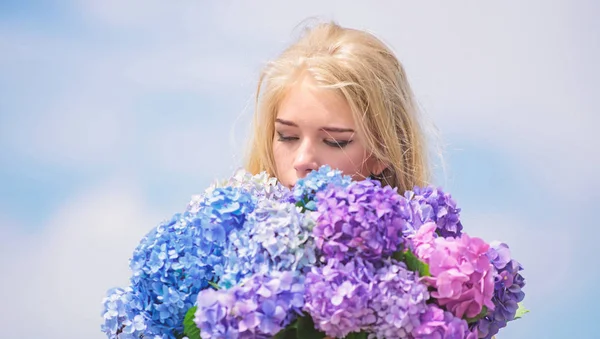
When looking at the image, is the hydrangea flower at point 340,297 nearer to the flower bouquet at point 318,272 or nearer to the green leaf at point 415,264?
the flower bouquet at point 318,272

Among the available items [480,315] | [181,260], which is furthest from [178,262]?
[480,315]

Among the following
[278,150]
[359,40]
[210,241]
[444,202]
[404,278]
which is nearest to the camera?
[404,278]

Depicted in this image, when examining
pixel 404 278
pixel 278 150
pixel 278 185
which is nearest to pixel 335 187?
pixel 404 278

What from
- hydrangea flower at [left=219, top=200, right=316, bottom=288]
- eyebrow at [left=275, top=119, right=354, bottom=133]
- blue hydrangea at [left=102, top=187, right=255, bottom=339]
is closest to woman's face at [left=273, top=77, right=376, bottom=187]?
eyebrow at [left=275, top=119, right=354, bottom=133]

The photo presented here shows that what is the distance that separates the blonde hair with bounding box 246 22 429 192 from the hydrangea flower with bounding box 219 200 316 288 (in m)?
0.87

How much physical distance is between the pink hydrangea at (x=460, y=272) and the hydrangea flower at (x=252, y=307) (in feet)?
1.41

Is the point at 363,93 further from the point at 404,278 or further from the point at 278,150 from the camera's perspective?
the point at 404,278

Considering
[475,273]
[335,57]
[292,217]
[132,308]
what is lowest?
[132,308]

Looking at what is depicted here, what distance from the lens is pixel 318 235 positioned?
2.73 m

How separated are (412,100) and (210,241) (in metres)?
1.41

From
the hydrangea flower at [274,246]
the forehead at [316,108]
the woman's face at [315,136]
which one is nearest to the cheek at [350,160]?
the woman's face at [315,136]

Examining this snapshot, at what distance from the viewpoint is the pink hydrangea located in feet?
9.07

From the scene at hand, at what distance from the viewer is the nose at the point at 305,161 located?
3424 millimetres

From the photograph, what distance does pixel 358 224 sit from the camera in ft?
8.75
